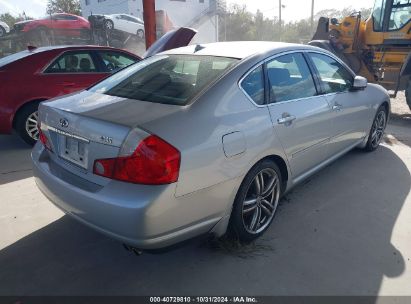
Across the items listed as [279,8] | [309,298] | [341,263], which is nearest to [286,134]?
[341,263]

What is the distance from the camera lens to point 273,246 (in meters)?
2.74

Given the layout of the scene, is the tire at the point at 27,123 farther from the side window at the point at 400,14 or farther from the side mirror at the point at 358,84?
the side window at the point at 400,14

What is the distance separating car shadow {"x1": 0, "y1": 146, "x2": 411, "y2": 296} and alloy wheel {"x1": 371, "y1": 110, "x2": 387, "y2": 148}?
1.71m

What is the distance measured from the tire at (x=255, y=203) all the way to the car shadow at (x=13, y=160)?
285 cm

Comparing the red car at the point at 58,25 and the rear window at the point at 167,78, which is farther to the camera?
the red car at the point at 58,25

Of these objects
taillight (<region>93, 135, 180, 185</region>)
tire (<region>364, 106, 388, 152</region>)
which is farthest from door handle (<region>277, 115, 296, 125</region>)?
tire (<region>364, 106, 388, 152</region>)

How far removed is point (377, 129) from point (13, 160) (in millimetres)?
5129

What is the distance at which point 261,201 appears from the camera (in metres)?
2.80

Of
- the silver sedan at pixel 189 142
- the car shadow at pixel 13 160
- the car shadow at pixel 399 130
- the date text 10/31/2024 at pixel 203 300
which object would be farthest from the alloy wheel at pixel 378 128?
the car shadow at pixel 13 160

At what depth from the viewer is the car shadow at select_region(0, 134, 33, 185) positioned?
408 centimetres

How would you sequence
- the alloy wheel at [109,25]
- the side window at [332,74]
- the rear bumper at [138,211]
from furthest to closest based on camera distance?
the alloy wheel at [109,25] → the side window at [332,74] → the rear bumper at [138,211]

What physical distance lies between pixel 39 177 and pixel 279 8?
39.7 metres

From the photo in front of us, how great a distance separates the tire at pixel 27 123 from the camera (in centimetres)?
488

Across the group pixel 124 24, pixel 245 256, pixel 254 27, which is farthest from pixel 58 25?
pixel 254 27
